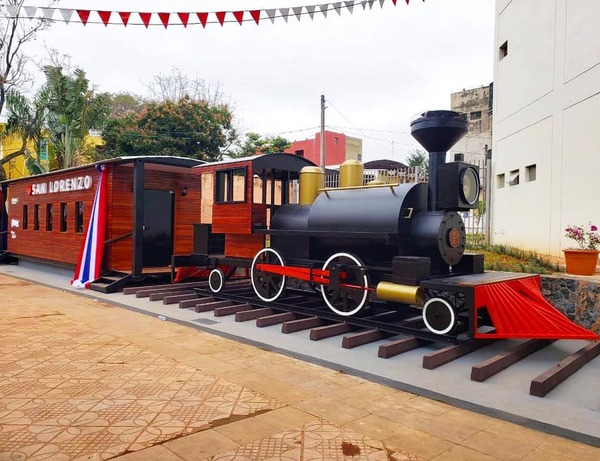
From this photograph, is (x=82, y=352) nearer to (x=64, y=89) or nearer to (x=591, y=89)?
(x=591, y=89)

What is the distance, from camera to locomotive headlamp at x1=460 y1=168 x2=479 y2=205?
5641mm

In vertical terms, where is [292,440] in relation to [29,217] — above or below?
below

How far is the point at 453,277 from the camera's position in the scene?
18.2ft

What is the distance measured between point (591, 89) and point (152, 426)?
848 centimetres

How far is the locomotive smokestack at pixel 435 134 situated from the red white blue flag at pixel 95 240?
6.45m

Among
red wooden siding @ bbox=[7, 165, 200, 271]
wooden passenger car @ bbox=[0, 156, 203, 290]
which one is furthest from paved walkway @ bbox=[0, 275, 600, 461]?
red wooden siding @ bbox=[7, 165, 200, 271]

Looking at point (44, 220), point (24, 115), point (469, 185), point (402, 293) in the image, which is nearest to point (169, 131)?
point (24, 115)

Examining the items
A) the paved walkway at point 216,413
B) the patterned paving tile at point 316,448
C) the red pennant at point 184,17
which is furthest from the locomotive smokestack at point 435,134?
the red pennant at point 184,17

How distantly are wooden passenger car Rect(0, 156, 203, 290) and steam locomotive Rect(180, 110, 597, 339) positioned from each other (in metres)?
2.29

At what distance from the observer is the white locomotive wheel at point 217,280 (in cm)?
782

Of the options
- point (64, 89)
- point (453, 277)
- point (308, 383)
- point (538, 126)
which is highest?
point (64, 89)

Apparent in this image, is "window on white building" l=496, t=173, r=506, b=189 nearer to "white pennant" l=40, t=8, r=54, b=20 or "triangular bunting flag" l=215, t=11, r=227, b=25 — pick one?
"triangular bunting flag" l=215, t=11, r=227, b=25

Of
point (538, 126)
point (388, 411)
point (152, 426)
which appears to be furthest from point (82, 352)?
point (538, 126)

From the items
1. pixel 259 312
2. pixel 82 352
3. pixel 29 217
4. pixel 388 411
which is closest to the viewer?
pixel 388 411
